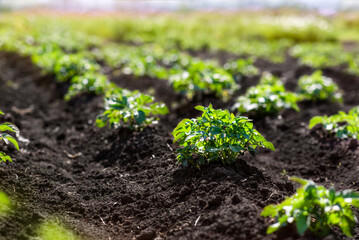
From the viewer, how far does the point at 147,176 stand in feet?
12.5

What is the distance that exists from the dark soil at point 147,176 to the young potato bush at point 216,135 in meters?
0.19

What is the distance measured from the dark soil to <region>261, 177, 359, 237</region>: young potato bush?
13 cm

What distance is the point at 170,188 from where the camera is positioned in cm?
345

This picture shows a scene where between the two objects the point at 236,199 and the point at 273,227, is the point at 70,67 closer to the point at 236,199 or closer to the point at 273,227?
the point at 236,199

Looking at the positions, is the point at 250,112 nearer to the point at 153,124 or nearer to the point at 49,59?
the point at 153,124

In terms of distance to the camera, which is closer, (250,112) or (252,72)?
(250,112)

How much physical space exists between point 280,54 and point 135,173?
345 inches

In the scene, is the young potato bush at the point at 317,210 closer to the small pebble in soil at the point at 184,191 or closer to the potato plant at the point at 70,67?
the small pebble in soil at the point at 184,191

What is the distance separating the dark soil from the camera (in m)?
2.94

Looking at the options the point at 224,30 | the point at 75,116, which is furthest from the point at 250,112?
the point at 224,30

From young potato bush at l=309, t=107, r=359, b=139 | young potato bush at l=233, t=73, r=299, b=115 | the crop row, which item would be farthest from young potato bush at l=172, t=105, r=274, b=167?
young potato bush at l=233, t=73, r=299, b=115

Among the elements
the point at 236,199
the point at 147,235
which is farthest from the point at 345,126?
the point at 147,235

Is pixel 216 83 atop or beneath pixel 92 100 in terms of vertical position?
atop

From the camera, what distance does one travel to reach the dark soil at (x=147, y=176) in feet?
9.66
